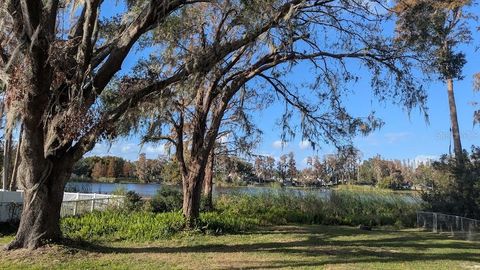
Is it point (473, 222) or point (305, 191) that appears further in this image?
point (305, 191)

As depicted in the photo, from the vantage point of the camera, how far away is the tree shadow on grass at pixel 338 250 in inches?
433

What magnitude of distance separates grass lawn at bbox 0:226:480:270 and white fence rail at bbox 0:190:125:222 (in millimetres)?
3665

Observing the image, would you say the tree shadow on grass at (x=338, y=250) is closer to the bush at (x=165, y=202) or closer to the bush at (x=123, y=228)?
the bush at (x=123, y=228)

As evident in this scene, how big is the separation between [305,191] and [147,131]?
554 inches

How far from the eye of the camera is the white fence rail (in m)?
16.6

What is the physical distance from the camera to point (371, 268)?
986 centimetres

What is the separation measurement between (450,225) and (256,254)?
37.3ft

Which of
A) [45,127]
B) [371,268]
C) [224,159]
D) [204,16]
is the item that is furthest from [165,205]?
[371,268]

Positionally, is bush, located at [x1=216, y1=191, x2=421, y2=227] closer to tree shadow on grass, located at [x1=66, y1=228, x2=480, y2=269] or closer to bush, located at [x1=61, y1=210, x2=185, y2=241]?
bush, located at [x1=61, y1=210, x2=185, y2=241]

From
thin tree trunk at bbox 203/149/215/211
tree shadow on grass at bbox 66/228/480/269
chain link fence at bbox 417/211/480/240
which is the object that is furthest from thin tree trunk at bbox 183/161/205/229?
chain link fence at bbox 417/211/480/240

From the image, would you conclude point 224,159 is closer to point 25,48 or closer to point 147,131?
point 147,131

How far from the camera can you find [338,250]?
12703 millimetres

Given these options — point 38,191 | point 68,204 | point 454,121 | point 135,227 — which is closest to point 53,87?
point 38,191

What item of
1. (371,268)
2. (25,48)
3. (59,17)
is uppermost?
(59,17)
